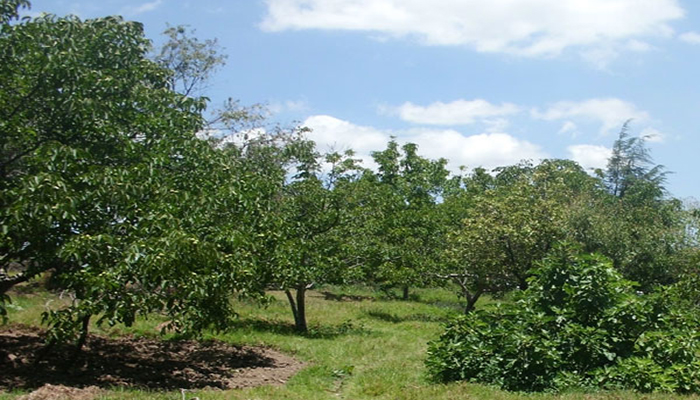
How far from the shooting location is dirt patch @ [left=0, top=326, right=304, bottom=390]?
1102 centimetres

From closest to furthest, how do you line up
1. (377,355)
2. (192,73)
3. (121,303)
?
(121,303)
(377,355)
(192,73)

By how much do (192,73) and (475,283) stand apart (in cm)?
1408

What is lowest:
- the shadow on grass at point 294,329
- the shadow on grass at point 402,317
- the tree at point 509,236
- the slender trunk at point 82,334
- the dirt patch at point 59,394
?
the shadow on grass at point 402,317

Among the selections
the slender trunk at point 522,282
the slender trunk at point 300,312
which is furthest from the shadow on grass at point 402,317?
the slender trunk at point 300,312

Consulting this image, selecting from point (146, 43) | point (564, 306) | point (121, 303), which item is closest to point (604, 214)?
point (564, 306)

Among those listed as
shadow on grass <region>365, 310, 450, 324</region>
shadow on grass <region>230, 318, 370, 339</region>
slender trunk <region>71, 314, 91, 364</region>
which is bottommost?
shadow on grass <region>365, 310, 450, 324</region>

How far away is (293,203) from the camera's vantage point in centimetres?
1908

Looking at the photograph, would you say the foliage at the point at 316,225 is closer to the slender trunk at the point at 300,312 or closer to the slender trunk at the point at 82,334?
the slender trunk at the point at 300,312

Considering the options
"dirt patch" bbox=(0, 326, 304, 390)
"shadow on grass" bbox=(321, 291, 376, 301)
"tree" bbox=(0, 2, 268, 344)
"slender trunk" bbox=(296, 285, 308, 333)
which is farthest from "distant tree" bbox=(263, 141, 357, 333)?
"shadow on grass" bbox=(321, 291, 376, 301)

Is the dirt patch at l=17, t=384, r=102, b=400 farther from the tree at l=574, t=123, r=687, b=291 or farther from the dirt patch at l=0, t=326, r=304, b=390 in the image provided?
the tree at l=574, t=123, r=687, b=291

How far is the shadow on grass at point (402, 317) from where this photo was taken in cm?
2355

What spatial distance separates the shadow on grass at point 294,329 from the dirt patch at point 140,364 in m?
2.56

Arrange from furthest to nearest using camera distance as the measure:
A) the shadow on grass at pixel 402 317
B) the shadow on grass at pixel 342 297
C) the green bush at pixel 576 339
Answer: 1. the shadow on grass at pixel 342 297
2. the shadow on grass at pixel 402 317
3. the green bush at pixel 576 339

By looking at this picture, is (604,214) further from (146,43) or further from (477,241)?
(146,43)
